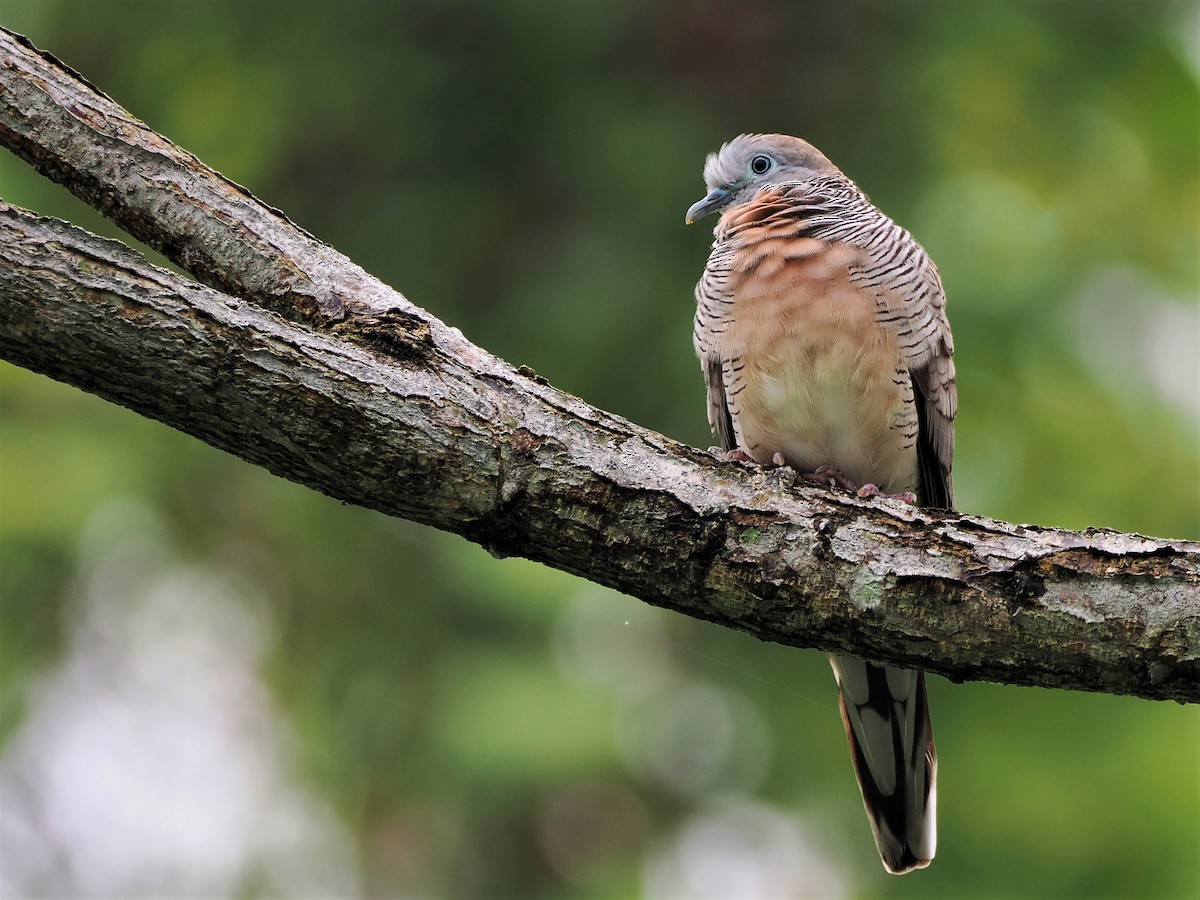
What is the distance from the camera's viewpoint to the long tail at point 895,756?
4059mm

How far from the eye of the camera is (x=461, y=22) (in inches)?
277

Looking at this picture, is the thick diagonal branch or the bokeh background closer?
the thick diagonal branch

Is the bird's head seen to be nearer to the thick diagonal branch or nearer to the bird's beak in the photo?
the bird's beak

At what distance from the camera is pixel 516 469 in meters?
2.75

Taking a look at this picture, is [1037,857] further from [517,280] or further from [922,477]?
[517,280]

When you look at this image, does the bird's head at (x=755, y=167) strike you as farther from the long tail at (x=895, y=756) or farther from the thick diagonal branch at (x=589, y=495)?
the thick diagonal branch at (x=589, y=495)

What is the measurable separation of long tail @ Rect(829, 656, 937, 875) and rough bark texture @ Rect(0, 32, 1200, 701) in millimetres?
1354

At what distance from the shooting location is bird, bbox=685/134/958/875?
4.10m

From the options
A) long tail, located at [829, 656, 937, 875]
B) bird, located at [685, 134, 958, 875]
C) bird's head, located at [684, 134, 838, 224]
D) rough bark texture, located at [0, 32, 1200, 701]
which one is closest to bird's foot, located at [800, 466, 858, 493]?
bird, located at [685, 134, 958, 875]

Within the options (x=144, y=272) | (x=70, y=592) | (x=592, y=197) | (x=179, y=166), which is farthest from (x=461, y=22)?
(x=144, y=272)

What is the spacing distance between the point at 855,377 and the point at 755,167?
1193mm

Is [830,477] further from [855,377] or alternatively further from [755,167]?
[755,167]

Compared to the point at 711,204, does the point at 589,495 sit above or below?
below

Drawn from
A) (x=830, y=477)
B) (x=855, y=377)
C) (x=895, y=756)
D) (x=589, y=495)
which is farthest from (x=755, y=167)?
(x=589, y=495)
